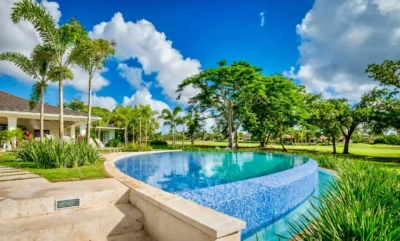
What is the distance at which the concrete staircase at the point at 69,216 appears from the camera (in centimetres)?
330

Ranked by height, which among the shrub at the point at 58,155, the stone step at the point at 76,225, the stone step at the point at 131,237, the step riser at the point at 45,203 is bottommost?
the stone step at the point at 131,237

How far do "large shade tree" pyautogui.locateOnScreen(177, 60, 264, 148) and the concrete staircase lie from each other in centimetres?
2403

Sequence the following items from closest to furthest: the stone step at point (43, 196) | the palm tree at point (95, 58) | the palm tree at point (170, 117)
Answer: the stone step at point (43, 196) < the palm tree at point (95, 58) < the palm tree at point (170, 117)

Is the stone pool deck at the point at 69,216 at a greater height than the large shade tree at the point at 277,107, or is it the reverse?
the large shade tree at the point at 277,107

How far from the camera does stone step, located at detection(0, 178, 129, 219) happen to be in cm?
374

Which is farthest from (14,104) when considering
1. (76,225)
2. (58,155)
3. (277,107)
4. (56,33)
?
(277,107)

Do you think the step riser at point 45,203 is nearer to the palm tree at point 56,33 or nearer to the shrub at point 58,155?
the shrub at point 58,155

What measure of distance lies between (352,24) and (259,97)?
677 inches

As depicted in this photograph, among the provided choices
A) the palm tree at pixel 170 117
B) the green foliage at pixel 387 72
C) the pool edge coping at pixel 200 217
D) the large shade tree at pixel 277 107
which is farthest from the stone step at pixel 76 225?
the palm tree at pixel 170 117

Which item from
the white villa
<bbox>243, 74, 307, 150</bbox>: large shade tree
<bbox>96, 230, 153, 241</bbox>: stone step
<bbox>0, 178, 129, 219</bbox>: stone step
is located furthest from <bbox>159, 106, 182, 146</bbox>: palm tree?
<bbox>96, 230, 153, 241</bbox>: stone step

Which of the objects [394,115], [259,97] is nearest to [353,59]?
[394,115]

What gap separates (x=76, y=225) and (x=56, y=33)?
12.3m

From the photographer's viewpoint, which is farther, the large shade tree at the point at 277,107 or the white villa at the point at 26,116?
the large shade tree at the point at 277,107

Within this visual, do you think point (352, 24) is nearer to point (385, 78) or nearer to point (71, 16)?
point (385, 78)
